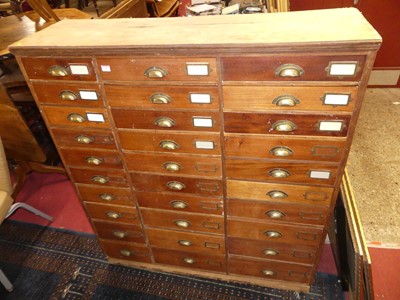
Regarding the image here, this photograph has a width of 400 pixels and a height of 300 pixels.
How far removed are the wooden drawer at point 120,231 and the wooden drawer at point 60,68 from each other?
1.20 meters

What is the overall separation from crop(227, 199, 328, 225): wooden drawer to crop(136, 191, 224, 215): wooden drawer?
0.10 meters

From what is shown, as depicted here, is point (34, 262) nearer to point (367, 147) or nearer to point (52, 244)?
point (52, 244)

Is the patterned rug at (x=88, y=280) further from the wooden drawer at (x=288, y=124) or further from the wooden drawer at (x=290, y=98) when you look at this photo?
the wooden drawer at (x=290, y=98)

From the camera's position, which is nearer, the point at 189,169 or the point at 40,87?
the point at 40,87

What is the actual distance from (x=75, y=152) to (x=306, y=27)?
5.05 ft

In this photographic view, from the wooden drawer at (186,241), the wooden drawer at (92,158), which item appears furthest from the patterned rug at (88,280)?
the wooden drawer at (92,158)

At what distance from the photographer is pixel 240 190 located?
1864 mm

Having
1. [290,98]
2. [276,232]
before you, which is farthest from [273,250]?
[290,98]

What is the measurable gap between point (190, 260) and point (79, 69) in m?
1.63

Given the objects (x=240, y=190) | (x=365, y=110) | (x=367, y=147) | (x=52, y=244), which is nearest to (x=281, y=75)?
(x=240, y=190)

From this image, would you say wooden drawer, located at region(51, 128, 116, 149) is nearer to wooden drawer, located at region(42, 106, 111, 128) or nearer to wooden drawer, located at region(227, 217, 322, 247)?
wooden drawer, located at region(42, 106, 111, 128)

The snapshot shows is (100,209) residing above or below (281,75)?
below

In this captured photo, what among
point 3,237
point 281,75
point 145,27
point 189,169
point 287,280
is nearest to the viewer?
point 281,75

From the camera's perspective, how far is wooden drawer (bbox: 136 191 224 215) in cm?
199
